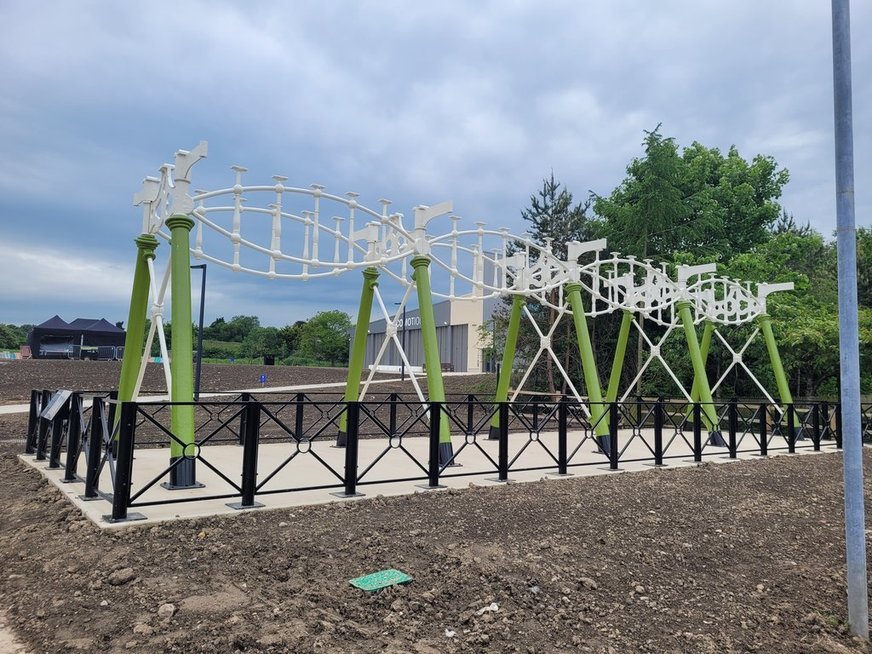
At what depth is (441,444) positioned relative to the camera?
930 cm

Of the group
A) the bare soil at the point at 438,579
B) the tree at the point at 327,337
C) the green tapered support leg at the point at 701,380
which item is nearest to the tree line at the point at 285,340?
the tree at the point at 327,337

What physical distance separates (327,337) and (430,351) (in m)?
60.4

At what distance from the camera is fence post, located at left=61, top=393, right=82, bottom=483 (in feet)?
25.1

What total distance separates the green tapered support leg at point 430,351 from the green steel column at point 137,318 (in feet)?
13.1

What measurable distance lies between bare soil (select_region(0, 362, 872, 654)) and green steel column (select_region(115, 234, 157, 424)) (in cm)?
177

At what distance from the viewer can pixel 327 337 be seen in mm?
68938

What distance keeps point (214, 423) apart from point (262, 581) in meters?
12.2

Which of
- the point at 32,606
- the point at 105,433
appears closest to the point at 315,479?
the point at 105,433

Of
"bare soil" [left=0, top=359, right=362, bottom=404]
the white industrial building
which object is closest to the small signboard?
"bare soil" [left=0, top=359, right=362, bottom=404]

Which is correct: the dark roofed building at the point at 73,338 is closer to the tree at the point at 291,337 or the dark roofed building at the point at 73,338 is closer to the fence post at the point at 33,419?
the tree at the point at 291,337

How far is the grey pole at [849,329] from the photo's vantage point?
3912 millimetres

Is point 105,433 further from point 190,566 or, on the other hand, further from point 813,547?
point 813,547

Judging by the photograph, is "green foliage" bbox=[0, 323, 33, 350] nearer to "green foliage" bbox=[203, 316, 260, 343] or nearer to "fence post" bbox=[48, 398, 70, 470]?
"green foliage" bbox=[203, 316, 260, 343]

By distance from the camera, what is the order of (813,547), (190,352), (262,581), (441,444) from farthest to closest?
(441,444), (190,352), (813,547), (262,581)
